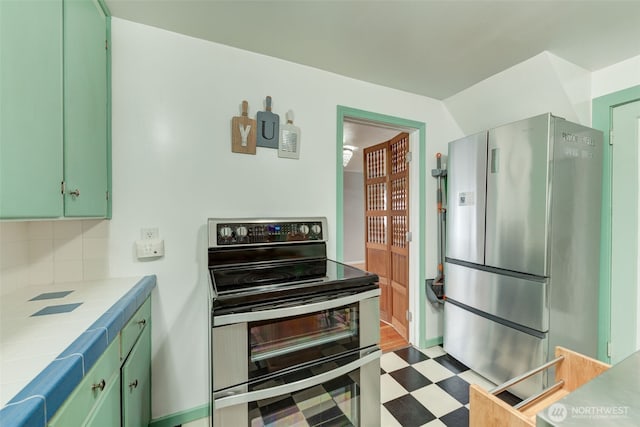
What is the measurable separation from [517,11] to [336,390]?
2.17 m

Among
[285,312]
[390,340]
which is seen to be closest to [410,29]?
[285,312]

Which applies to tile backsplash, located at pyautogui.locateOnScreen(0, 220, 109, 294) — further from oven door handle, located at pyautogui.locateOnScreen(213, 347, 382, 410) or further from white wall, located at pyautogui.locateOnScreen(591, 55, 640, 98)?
white wall, located at pyautogui.locateOnScreen(591, 55, 640, 98)

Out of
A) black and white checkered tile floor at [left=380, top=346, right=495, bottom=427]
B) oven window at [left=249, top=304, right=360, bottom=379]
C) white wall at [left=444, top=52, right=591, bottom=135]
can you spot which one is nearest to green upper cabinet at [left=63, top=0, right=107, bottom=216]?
oven window at [left=249, top=304, right=360, bottom=379]

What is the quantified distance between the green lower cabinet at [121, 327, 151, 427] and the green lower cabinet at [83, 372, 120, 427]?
7 centimetres

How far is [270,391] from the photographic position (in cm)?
111

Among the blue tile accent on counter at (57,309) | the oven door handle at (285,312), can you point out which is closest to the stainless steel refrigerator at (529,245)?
the oven door handle at (285,312)

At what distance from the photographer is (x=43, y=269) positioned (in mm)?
1346

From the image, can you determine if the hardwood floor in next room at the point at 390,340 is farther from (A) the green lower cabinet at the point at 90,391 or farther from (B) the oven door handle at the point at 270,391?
(A) the green lower cabinet at the point at 90,391

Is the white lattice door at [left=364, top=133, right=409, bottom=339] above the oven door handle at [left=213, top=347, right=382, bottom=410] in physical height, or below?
above

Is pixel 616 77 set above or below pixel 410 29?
below

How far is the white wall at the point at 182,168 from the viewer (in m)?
1.50

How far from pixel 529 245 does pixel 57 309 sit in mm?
2428

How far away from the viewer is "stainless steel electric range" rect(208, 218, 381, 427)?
107 centimetres

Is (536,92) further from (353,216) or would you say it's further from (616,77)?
(353,216)
